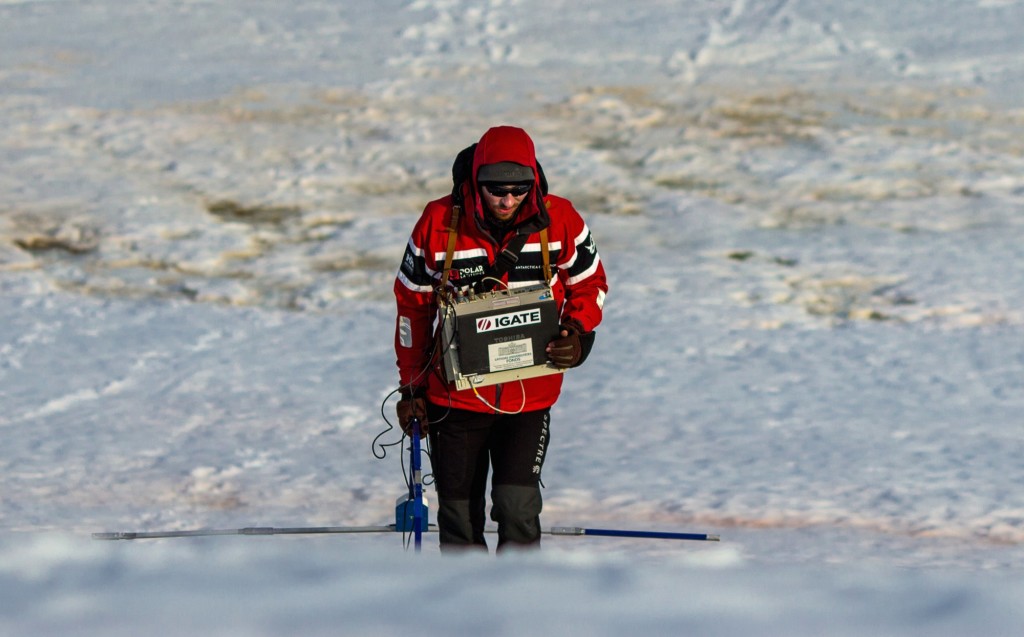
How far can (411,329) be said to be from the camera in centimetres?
508

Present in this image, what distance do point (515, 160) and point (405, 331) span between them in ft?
2.77

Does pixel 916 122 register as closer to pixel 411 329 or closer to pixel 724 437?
pixel 724 437

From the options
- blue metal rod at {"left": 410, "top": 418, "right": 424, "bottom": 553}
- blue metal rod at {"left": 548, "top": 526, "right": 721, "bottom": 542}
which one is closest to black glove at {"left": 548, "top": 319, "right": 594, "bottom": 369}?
blue metal rod at {"left": 410, "top": 418, "right": 424, "bottom": 553}

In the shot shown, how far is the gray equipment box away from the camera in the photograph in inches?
193

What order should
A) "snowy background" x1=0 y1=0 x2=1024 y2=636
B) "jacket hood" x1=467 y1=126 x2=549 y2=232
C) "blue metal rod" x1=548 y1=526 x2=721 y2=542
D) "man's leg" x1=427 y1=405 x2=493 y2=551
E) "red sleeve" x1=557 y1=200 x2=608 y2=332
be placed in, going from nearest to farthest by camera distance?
"snowy background" x1=0 y1=0 x2=1024 y2=636
"jacket hood" x1=467 y1=126 x2=549 y2=232
"red sleeve" x1=557 y1=200 x2=608 y2=332
"man's leg" x1=427 y1=405 x2=493 y2=551
"blue metal rod" x1=548 y1=526 x2=721 y2=542

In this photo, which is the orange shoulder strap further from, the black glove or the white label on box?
the black glove

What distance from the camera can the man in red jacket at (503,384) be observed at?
488 cm

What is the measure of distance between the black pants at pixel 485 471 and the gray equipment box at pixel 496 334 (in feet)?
0.80

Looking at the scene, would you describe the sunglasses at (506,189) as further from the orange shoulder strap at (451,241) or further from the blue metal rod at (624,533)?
the blue metal rod at (624,533)

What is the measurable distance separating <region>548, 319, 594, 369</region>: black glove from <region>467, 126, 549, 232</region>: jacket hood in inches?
16.1

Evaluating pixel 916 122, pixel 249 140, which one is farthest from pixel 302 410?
pixel 916 122

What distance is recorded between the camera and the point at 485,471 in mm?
5211

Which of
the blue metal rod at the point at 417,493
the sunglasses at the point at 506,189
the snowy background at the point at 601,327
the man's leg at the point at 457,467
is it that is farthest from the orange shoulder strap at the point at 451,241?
the snowy background at the point at 601,327

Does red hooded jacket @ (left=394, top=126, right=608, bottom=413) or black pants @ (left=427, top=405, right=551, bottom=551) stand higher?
red hooded jacket @ (left=394, top=126, right=608, bottom=413)
